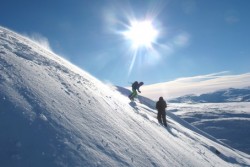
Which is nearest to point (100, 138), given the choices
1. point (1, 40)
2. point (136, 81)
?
point (1, 40)

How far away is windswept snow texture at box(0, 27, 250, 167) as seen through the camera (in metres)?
10.6

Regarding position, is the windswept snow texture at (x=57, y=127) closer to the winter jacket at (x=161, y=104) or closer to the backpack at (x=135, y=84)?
the winter jacket at (x=161, y=104)

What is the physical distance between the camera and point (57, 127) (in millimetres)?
12258

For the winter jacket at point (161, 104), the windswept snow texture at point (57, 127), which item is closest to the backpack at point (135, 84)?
the winter jacket at point (161, 104)

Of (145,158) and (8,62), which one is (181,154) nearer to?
(145,158)

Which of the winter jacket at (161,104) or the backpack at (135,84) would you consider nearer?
the winter jacket at (161,104)

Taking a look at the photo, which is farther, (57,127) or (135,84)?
(135,84)

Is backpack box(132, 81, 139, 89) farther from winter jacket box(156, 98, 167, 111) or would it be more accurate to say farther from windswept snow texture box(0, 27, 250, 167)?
windswept snow texture box(0, 27, 250, 167)

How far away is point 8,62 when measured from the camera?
1534 cm

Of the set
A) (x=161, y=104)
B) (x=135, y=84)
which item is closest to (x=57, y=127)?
(x=161, y=104)

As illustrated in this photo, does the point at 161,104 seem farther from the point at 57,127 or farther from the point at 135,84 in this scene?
the point at 57,127

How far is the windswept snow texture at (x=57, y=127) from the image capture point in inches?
417

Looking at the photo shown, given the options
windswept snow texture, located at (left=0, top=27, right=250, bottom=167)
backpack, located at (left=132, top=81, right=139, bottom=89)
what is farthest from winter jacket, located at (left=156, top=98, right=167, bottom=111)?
windswept snow texture, located at (left=0, top=27, right=250, bottom=167)

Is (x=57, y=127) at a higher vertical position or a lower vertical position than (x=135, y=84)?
lower
